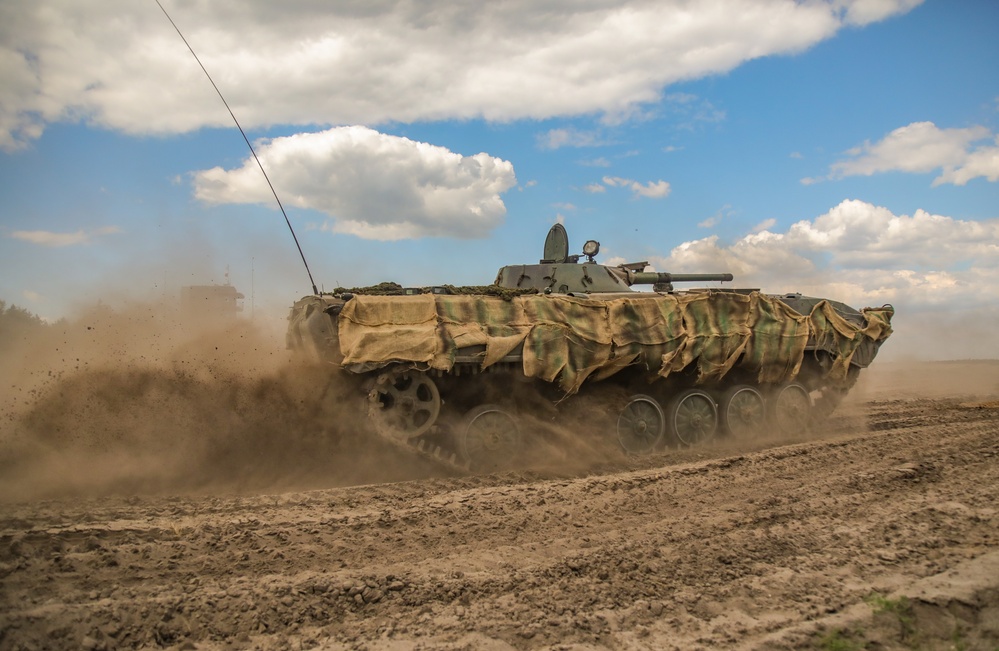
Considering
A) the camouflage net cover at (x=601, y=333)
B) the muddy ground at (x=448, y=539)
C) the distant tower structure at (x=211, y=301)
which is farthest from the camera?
the distant tower structure at (x=211, y=301)

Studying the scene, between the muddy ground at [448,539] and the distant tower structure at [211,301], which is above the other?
the distant tower structure at [211,301]

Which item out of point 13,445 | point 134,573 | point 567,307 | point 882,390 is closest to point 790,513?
point 567,307

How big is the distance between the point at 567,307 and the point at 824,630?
580 cm

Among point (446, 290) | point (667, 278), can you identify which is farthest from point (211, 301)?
point (667, 278)

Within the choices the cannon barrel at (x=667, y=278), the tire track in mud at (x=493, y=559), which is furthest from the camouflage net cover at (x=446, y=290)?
the cannon barrel at (x=667, y=278)

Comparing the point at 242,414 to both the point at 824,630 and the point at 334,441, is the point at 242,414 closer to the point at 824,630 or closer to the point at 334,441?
the point at 334,441

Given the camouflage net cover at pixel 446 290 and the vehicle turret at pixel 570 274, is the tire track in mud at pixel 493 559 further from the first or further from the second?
the vehicle turret at pixel 570 274

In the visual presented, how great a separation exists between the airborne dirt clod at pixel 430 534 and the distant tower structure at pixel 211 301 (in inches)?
61.3

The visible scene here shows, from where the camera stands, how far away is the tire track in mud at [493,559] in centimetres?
388

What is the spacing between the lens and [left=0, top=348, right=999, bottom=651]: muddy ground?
3.88 metres

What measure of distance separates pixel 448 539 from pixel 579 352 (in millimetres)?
4030

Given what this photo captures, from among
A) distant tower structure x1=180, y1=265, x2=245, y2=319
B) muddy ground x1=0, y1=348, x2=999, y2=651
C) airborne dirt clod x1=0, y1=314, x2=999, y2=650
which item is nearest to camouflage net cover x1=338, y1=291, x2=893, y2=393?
airborne dirt clod x1=0, y1=314, x2=999, y2=650

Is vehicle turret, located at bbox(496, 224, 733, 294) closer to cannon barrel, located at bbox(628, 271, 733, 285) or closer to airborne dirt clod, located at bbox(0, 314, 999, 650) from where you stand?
cannon barrel, located at bbox(628, 271, 733, 285)

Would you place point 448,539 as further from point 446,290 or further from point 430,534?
point 446,290
